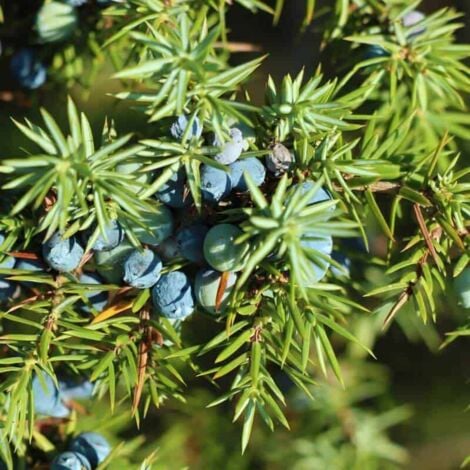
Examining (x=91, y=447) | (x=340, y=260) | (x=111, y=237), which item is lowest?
(x=91, y=447)

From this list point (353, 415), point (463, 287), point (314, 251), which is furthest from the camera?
point (353, 415)

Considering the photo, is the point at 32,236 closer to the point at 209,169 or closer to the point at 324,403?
the point at 209,169

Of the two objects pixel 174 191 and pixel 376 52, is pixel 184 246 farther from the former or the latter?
pixel 376 52

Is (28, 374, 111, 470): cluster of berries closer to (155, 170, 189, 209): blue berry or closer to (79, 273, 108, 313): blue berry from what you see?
(79, 273, 108, 313): blue berry

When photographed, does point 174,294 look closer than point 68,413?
Yes

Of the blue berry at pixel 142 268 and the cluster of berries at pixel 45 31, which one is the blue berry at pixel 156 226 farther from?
the cluster of berries at pixel 45 31

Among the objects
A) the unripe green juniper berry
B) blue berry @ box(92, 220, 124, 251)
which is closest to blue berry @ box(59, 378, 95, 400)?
blue berry @ box(92, 220, 124, 251)

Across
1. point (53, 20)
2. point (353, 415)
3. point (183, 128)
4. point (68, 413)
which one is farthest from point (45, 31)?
point (353, 415)
